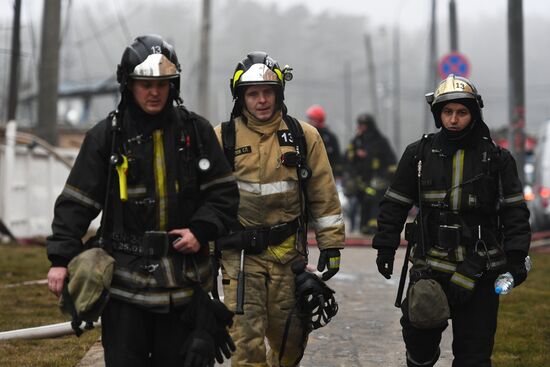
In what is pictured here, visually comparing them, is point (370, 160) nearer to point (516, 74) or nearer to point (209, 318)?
point (516, 74)

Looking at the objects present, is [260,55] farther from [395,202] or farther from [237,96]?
[395,202]

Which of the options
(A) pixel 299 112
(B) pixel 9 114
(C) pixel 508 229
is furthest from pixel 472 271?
(A) pixel 299 112

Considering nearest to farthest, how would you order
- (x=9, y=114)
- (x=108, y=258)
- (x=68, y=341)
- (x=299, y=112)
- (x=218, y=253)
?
(x=108, y=258), (x=218, y=253), (x=68, y=341), (x=9, y=114), (x=299, y=112)

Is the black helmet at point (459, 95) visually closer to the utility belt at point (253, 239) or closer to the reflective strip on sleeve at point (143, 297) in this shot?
the utility belt at point (253, 239)

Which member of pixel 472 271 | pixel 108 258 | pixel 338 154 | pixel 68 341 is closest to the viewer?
pixel 108 258

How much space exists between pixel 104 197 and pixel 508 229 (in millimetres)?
2149

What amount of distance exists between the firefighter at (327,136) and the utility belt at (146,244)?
9.52 m

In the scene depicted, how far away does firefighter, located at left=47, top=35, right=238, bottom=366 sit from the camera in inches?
184

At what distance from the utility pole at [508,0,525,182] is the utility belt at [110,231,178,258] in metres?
13.6

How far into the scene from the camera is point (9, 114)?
1867 centimetres

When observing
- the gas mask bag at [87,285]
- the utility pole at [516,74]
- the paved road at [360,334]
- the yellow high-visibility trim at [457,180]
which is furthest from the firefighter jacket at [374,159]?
the gas mask bag at [87,285]

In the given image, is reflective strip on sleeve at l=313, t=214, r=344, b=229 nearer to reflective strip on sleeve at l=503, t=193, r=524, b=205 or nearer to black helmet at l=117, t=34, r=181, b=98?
reflective strip on sleeve at l=503, t=193, r=524, b=205

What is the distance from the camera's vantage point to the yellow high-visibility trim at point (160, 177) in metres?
4.71

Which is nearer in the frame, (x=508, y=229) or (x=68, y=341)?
(x=508, y=229)
